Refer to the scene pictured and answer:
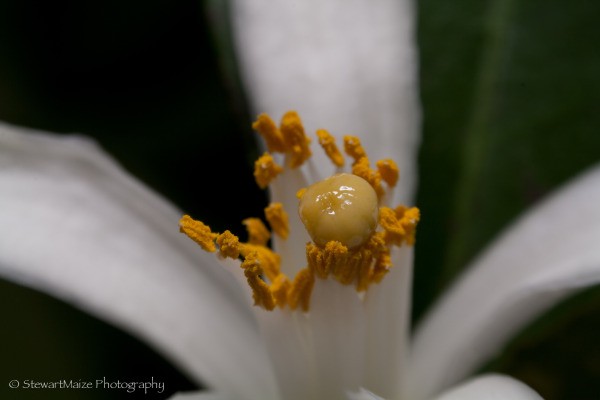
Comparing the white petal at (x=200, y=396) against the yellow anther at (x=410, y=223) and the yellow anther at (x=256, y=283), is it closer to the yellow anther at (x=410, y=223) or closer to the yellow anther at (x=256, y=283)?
the yellow anther at (x=256, y=283)

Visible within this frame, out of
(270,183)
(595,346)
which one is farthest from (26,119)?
(595,346)

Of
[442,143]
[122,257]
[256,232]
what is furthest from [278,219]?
[442,143]

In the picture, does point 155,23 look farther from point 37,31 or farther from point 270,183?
point 270,183

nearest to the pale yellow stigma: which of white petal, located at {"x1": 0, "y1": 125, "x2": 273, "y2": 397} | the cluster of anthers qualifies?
the cluster of anthers

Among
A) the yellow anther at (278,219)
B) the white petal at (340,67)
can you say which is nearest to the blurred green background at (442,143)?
the white petal at (340,67)

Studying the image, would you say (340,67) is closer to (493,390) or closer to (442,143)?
(442,143)

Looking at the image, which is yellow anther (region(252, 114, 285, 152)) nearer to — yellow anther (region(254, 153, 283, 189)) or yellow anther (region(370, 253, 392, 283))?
yellow anther (region(254, 153, 283, 189))

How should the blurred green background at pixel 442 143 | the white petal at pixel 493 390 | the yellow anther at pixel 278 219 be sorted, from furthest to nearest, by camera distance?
the blurred green background at pixel 442 143 < the yellow anther at pixel 278 219 < the white petal at pixel 493 390
